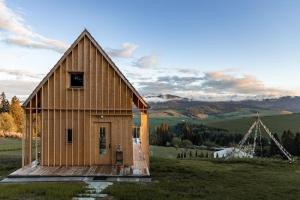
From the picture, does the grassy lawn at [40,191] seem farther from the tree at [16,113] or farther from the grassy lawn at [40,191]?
the tree at [16,113]

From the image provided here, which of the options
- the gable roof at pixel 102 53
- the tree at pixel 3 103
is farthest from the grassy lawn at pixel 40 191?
the tree at pixel 3 103

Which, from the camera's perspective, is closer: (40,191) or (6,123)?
(40,191)

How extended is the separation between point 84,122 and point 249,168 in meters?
10.6

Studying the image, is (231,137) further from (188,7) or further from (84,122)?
(84,122)

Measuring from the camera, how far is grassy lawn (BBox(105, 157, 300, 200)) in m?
14.1

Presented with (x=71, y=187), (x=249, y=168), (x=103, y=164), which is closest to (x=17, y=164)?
(x=103, y=164)

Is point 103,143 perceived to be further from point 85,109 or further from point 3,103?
point 3,103

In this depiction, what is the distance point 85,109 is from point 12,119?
222ft

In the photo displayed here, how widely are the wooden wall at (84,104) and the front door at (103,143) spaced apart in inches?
11.0

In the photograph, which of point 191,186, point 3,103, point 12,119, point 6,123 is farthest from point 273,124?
point 191,186

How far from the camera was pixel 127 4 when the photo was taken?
32.6m

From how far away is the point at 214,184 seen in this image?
55.3ft

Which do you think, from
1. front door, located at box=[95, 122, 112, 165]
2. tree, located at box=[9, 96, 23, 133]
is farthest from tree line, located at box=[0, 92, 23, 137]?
front door, located at box=[95, 122, 112, 165]

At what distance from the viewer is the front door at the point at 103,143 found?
2094 cm
